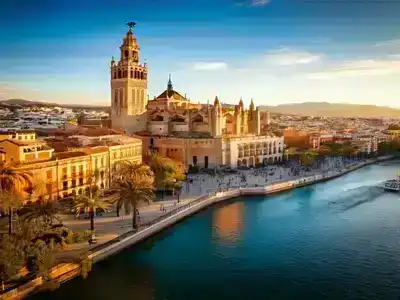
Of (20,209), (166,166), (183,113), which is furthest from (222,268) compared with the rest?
(183,113)

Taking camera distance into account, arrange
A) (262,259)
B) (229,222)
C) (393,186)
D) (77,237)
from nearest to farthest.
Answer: (77,237), (262,259), (229,222), (393,186)

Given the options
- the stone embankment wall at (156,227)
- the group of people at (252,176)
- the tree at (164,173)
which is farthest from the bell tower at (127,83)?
the stone embankment wall at (156,227)

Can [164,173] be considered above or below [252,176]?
above

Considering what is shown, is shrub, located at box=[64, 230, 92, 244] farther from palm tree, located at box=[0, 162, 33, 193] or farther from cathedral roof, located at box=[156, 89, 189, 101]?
cathedral roof, located at box=[156, 89, 189, 101]

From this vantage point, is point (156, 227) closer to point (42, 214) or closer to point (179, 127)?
point (42, 214)

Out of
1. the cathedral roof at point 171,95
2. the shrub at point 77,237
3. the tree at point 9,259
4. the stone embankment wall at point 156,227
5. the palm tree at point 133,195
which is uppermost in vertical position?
the cathedral roof at point 171,95

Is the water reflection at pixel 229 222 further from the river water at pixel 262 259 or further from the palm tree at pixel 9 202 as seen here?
the palm tree at pixel 9 202

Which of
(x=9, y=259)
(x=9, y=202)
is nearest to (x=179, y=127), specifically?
(x=9, y=202)

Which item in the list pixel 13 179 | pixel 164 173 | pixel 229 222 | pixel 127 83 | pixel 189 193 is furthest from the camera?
pixel 127 83
